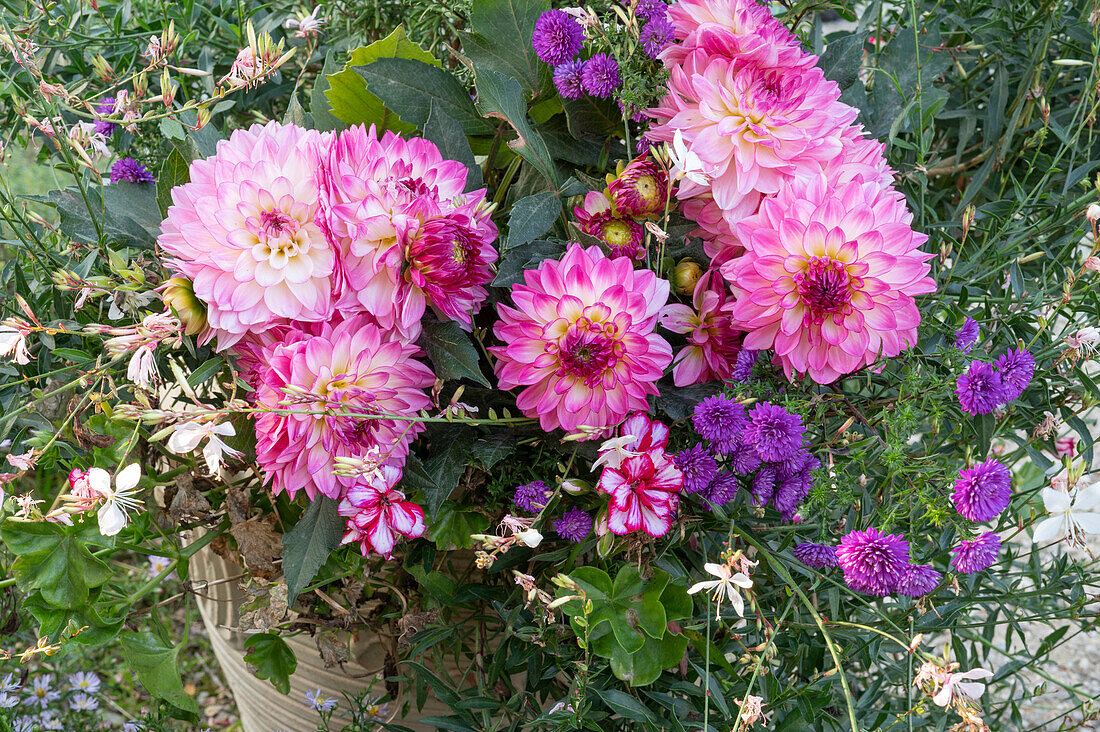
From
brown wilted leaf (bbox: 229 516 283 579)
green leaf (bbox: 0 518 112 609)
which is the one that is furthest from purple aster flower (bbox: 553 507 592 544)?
green leaf (bbox: 0 518 112 609)

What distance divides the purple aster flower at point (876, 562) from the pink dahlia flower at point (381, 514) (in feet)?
0.81

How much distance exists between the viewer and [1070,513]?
0.48 metres

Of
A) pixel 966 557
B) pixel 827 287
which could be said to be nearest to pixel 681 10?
pixel 827 287

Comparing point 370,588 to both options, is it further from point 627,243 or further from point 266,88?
point 266,88

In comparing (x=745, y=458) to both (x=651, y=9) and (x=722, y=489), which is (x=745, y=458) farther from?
(x=651, y=9)

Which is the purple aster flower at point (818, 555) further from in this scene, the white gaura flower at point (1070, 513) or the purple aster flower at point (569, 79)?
the purple aster flower at point (569, 79)

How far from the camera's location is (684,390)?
54 cm

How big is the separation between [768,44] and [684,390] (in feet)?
0.70

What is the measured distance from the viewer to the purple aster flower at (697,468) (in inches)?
19.5

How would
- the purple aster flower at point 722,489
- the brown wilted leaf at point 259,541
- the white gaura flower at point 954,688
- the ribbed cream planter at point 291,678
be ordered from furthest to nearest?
the ribbed cream planter at point 291,678, the brown wilted leaf at point 259,541, the purple aster flower at point 722,489, the white gaura flower at point 954,688

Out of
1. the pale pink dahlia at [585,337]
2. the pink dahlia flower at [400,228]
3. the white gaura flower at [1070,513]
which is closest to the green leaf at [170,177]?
the pink dahlia flower at [400,228]

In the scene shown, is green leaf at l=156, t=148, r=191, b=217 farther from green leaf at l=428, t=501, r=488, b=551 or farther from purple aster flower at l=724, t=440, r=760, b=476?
purple aster flower at l=724, t=440, r=760, b=476

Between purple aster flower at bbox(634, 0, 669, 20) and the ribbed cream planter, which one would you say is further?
the ribbed cream planter

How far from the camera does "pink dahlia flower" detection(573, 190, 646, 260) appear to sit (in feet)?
1.69
